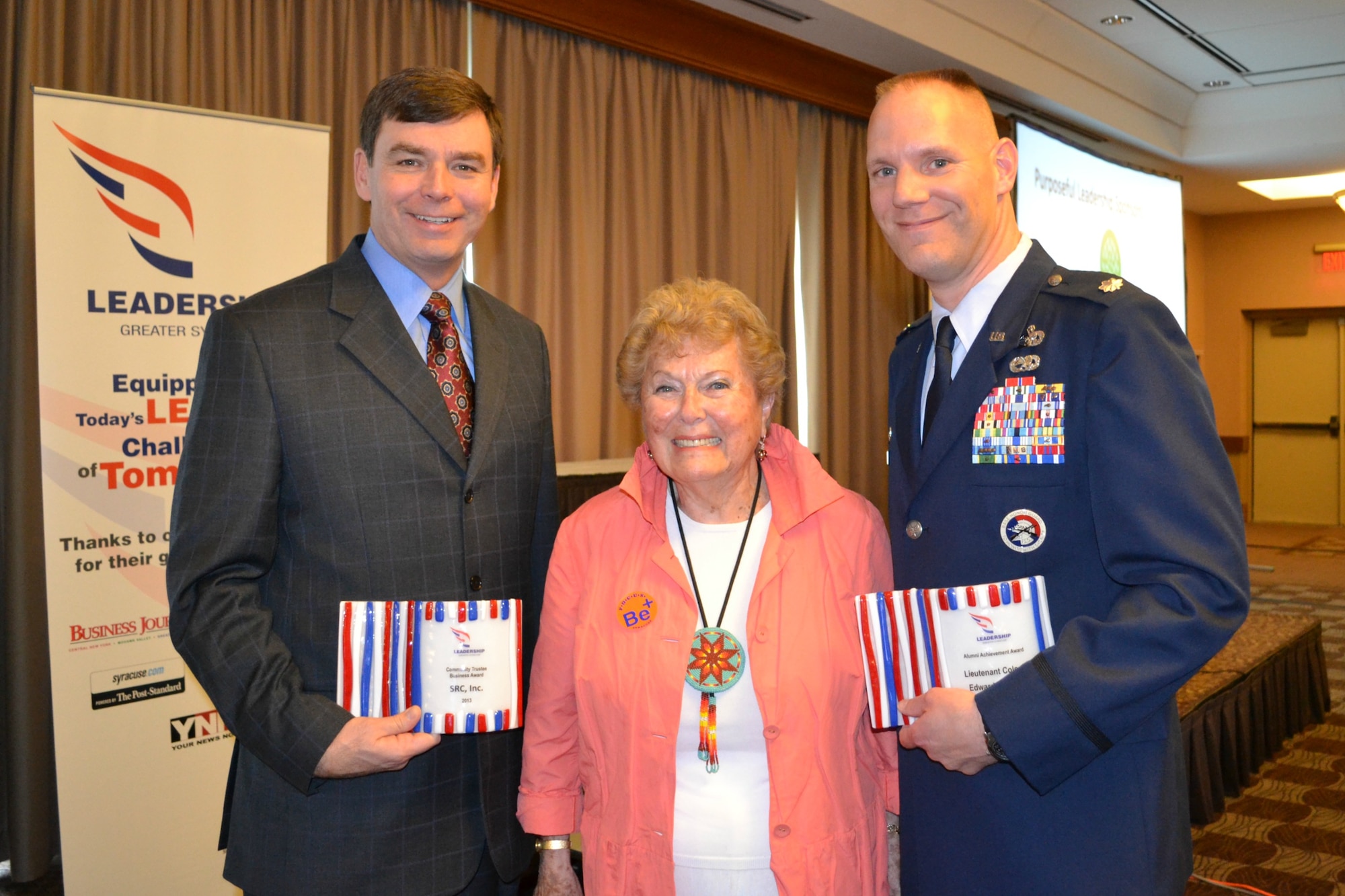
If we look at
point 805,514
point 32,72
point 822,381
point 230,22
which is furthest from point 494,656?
point 822,381

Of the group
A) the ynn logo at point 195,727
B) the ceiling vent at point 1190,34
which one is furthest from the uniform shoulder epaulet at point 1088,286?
the ceiling vent at point 1190,34

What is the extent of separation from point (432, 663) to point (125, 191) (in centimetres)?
250

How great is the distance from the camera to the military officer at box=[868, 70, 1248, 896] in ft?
4.68

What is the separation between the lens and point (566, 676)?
1.89m

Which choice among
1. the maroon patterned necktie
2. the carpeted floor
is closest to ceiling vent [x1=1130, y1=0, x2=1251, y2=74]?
the carpeted floor

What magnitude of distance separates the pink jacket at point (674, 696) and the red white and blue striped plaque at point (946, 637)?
21 cm

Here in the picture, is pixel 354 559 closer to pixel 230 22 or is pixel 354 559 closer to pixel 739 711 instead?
pixel 739 711

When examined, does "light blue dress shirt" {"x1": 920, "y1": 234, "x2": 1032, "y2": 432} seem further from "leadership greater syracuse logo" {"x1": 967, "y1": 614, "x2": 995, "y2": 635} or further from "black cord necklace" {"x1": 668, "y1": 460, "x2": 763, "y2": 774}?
"black cord necklace" {"x1": 668, "y1": 460, "x2": 763, "y2": 774}

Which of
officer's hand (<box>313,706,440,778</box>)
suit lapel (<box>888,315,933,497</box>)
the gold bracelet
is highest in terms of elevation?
suit lapel (<box>888,315,933,497</box>)

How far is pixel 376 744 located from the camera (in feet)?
5.19

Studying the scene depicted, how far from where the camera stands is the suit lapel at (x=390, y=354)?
1772 millimetres

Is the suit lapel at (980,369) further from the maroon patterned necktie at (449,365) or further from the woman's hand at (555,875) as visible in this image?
the woman's hand at (555,875)

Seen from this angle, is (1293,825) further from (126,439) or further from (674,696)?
(126,439)

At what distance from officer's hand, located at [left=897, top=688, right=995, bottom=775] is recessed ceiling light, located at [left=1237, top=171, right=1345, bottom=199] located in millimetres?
10991
